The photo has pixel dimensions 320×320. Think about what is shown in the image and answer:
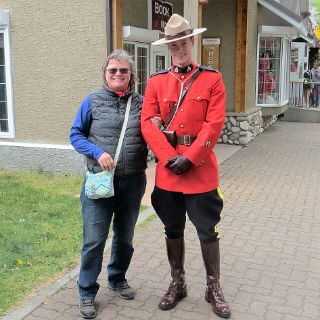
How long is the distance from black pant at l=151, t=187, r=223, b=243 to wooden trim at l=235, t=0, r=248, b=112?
8428 millimetres

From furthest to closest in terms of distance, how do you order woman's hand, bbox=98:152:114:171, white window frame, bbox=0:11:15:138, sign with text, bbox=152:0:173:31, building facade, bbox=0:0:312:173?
sign with text, bbox=152:0:173:31 → white window frame, bbox=0:11:15:138 → building facade, bbox=0:0:312:173 → woman's hand, bbox=98:152:114:171

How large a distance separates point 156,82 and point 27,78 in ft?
17.2

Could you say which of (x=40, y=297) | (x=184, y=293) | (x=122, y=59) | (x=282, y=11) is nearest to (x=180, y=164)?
(x=122, y=59)

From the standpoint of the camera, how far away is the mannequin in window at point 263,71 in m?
13.2

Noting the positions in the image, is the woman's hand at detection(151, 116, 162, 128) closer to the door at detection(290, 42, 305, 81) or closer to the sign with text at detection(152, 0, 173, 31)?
the sign with text at detection(152, 0, 173, 31)

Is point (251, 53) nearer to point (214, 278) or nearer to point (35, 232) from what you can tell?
point (35, 232)

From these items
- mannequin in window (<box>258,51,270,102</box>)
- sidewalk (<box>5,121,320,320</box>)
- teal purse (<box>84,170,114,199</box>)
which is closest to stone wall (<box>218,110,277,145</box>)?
mannequin in window (<box>258,51,270,102</box>)

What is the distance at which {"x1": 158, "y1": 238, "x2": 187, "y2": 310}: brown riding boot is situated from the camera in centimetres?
373

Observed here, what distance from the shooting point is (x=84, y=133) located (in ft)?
11.7

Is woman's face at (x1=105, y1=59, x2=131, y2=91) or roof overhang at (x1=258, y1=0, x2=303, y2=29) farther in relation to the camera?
roof overhang at (x1=258, y1=0, x2=303, y2=29)

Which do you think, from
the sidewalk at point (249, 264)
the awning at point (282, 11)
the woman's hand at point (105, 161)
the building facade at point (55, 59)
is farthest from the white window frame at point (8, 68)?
the awning at point (282, 11)

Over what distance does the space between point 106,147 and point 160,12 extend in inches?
306

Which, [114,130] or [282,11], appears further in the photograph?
[282,11]

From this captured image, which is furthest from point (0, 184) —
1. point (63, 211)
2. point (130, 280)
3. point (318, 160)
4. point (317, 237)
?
point (318, 160)
